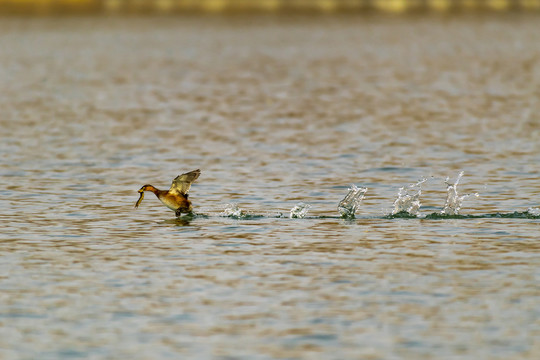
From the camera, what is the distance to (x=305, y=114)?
3909cm

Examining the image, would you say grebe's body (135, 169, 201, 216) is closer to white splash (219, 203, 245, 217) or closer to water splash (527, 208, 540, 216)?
white splash (219, 203, 245, 217)

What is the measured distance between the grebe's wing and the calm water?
56 centimetres

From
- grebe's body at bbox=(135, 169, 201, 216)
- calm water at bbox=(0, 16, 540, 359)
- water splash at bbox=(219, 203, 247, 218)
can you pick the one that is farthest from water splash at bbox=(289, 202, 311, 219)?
grebe's body at bbox=(135, 169, 201, 216)

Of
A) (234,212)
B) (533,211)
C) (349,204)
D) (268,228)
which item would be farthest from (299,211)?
(533,211)

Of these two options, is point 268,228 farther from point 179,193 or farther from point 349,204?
point 349,204

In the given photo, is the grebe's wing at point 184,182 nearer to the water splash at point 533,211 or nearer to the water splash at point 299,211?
the water splash at point 299,211

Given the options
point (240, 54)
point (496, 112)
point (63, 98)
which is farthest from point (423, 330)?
point (240, 54)

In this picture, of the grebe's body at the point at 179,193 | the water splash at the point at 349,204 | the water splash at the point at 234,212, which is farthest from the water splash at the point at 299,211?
the grebe's body at the point at 179,193

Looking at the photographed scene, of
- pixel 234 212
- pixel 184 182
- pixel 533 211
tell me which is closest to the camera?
pixel 184 182

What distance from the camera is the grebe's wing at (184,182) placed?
19938mm

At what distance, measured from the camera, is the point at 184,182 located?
20000 millimetres

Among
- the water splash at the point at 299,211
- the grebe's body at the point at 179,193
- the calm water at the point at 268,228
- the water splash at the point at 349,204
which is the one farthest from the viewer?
the water splash at the point at 349,204

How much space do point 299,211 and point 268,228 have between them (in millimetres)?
1233

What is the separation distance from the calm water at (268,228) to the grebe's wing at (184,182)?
22.1 inches
